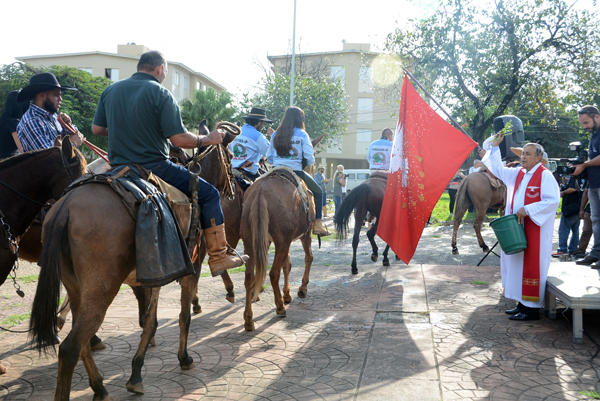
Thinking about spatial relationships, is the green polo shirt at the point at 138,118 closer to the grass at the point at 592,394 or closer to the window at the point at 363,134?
the grass at the point at 592,394

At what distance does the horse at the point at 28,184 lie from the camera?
4.07m

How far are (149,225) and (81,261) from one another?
1.59ft

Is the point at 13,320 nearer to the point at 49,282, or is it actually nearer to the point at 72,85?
the point at 49,282

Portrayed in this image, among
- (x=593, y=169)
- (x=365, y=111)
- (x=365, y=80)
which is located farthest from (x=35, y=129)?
(x=365, y=111)

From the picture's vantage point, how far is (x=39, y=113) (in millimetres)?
4988

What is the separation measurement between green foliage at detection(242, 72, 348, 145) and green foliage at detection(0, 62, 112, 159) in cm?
1029

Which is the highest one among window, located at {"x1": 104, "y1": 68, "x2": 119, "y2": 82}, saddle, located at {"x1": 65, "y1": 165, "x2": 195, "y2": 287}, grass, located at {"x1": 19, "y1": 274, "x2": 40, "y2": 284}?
window, located at {"x1": 104, "y1": 68, "x2": 119, "y2": 82}

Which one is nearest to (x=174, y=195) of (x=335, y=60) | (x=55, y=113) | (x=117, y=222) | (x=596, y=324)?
(x=117, y=222)

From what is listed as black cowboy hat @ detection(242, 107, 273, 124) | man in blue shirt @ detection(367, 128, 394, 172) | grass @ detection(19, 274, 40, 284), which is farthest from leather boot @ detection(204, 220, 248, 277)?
man in blue shirt @ detection(367, 128, 394, 172)

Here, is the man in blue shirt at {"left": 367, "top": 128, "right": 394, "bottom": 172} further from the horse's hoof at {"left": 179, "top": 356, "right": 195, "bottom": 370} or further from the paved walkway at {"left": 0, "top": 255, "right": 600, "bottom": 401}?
the horse's hoof at {"left": 179, "top": 356, "right": 195, "bottom": 370}

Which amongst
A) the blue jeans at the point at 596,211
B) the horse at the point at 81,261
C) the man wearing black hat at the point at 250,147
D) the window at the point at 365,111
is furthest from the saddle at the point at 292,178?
the window at the point at 365,111

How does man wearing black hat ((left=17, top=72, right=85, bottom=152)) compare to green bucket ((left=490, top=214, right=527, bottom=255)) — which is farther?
green bucket ((left=490, top=214, right=527, bottom=255))

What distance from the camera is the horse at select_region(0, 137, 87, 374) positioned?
13.4 ft

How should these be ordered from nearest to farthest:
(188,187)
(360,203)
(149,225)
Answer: (149,225), (188,187), (360,203)
